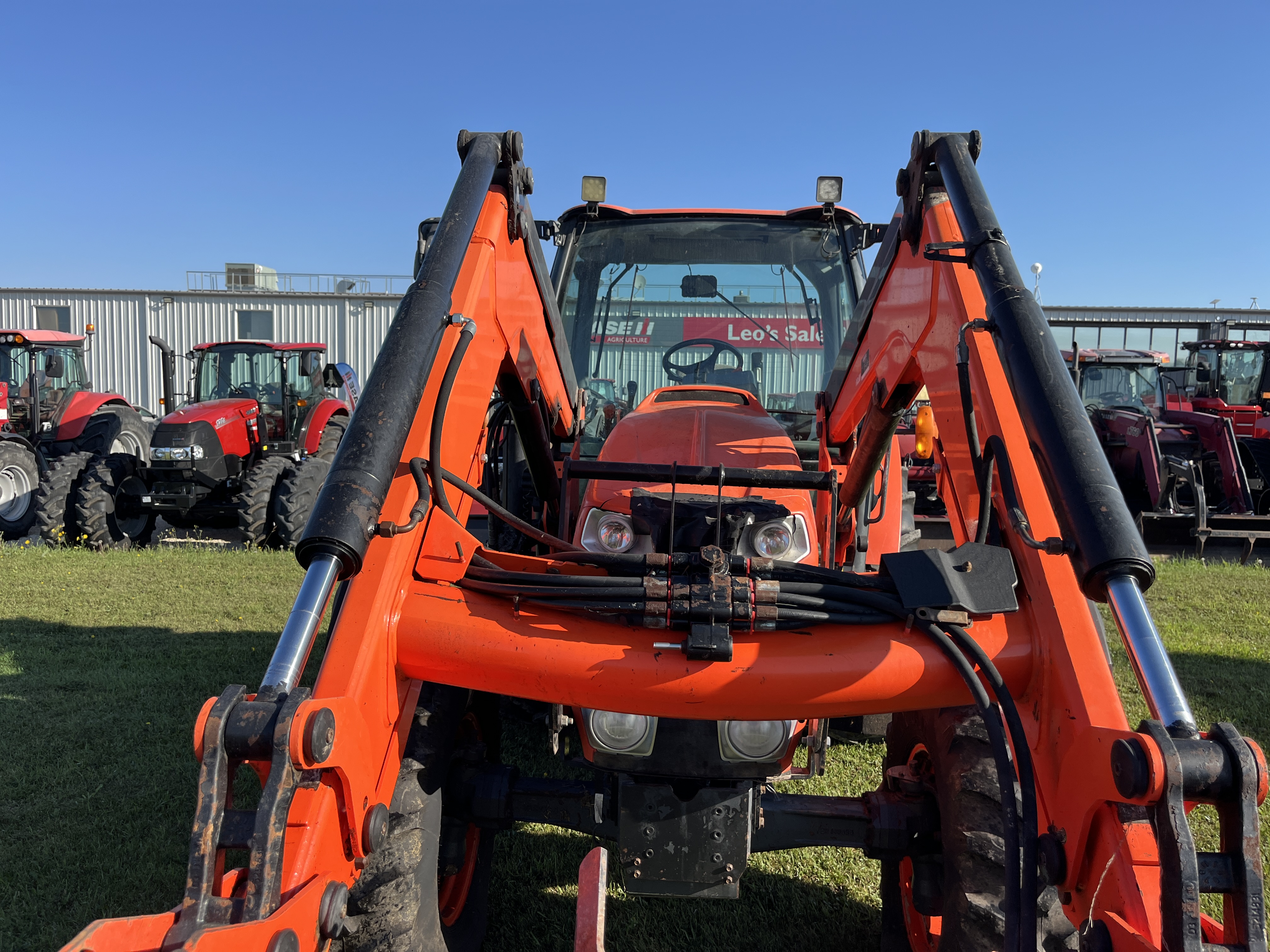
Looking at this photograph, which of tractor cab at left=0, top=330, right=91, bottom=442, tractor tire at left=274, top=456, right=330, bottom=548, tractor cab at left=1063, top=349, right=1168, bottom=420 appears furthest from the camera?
tractor cab at left=1063, top=349, right=1168, bottom=420

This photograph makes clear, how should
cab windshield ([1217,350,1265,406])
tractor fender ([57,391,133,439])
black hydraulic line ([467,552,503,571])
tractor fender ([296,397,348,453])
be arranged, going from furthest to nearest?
cab windshield ([1217,350,1265,406])
tractor fender ([57,391,133,439])
tractor fender ([296,397,348,453])
black hydraulic line ([467,552,503,571])

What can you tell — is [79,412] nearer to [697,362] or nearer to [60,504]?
[60,504]

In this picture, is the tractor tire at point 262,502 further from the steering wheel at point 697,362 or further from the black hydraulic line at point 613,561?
the black hydraulic line at point 613,561

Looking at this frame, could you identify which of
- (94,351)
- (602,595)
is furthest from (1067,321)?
(94,351)

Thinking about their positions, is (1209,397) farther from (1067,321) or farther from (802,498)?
(802,498)

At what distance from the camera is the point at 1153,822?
133cm

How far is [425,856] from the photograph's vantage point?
2.01m

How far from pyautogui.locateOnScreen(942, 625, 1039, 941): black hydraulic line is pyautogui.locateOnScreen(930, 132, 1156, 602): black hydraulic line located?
0.75 ft

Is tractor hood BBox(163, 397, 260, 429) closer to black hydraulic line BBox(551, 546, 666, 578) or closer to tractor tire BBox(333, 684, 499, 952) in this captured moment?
tractor tire BBox(333, 684, 499, 952)

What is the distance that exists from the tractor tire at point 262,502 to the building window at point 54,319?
17.8 metres

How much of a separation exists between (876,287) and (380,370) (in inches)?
64.6

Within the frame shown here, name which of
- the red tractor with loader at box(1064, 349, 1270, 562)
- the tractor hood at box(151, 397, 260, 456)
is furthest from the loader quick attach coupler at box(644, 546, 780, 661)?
the tractor hood at box(151, 397, 260, 456)

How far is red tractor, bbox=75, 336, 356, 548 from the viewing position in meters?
9.30

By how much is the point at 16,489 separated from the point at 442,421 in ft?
36.7
